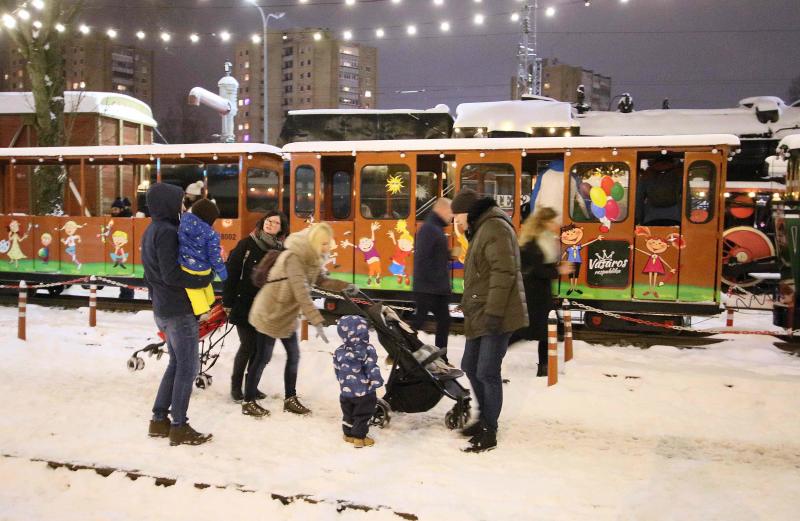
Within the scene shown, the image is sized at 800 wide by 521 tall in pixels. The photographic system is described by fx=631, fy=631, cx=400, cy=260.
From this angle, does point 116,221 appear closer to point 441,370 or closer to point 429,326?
point 429,326

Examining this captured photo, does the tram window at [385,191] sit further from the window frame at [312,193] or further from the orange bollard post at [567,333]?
the orange bollard post at [567,333]

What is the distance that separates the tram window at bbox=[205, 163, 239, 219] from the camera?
1182cm

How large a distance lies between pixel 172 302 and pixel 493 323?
2.51 m

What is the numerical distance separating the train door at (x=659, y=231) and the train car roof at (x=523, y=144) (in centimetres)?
31

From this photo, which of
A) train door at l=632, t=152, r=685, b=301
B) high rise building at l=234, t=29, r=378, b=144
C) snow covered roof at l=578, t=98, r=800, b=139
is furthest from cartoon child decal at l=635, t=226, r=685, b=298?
high rise building at l=234, t=29, r=378, b=144

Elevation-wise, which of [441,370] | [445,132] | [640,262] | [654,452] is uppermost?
[445,132]

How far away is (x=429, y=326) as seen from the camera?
1079cm

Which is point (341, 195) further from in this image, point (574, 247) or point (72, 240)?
point (72, 240)

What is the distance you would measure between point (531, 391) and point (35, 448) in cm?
461

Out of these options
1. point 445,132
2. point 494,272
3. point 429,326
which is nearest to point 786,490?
point 494,272

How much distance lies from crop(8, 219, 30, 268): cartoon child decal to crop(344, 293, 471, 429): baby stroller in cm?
1061

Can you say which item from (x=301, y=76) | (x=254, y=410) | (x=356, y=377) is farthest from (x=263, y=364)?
(x=301, y=76)

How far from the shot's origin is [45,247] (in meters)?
12.9

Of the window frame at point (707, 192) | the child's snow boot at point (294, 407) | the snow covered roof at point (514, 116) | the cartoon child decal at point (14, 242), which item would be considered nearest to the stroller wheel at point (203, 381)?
the child's snow boot at point (294, 407)
